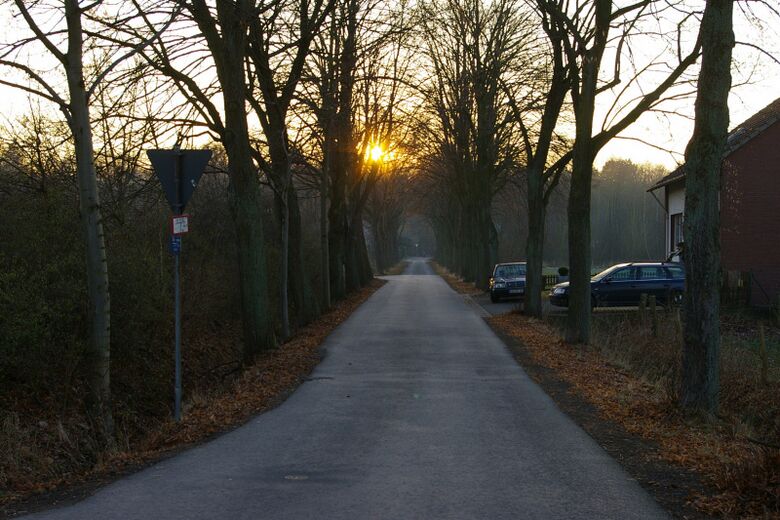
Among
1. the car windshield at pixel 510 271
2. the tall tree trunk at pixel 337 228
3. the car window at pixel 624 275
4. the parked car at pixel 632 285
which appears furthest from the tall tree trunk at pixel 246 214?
the car windshield at pixel 510 271

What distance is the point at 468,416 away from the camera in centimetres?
884

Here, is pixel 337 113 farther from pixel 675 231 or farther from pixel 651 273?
pixel 675 231

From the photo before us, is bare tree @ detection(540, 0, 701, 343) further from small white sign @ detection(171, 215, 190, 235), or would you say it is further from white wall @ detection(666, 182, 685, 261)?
white wall @ detection(666, 182, 685, 261)

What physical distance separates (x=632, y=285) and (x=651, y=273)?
2.63ft

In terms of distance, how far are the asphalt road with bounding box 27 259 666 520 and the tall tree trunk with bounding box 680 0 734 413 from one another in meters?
1.60

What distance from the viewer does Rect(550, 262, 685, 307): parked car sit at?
26.0 metres

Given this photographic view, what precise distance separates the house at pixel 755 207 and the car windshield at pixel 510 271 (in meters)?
5.91

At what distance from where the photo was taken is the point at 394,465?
259 inches

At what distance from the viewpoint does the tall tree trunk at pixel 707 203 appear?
821cm

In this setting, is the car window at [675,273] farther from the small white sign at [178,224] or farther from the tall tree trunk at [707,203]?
the small white sign at [178,224]

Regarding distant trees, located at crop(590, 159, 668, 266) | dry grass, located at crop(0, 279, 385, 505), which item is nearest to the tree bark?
dry grass, located at crop(0, 279, 385, 505)

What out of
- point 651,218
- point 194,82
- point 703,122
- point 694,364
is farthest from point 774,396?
point 651,218

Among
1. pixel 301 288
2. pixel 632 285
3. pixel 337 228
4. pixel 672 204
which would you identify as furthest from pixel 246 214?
pixel 672 204

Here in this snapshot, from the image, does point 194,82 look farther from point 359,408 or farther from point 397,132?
point 397,132
